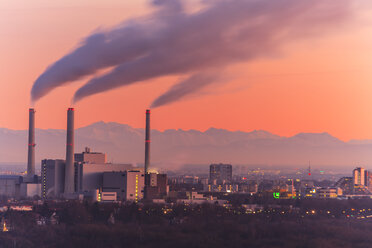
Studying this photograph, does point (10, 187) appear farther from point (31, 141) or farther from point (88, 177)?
point (88, 177)

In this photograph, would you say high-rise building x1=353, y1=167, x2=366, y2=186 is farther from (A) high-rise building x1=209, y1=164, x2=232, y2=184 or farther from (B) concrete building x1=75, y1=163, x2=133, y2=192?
(B) concrete building x1=75, y1=163, x2=133, y2=192

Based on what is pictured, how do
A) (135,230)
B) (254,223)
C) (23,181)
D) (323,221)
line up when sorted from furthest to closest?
(23,181)
(323,221)
(254,223)
(135,230)

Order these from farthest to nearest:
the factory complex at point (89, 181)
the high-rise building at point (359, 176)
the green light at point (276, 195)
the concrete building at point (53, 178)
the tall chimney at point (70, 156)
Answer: the high-rise building at point (359, 176), the green light at point (276, 195), the concrete building at point (53, 178), the factory complex at point (89, 181), the tall chimney at point (70, 156)

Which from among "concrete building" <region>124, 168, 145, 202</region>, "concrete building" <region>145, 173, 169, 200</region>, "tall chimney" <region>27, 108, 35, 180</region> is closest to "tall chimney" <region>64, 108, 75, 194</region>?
"concrete building" <region>124, 168, 145, 202</region>

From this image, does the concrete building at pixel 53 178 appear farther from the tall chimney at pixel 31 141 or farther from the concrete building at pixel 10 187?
the tall chimney at pixel 31 141

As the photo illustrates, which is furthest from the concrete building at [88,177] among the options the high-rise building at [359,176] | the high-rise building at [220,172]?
the high-rise building at [220,172]

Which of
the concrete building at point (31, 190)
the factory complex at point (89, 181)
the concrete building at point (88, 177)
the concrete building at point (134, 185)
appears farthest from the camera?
the concrete building at point (31, 190)

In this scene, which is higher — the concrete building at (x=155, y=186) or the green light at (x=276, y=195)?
the concrete building at (x=155, y=186)

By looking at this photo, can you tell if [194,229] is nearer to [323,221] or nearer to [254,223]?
[254,223]

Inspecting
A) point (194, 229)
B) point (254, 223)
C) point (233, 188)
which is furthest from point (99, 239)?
point (233, 188)
